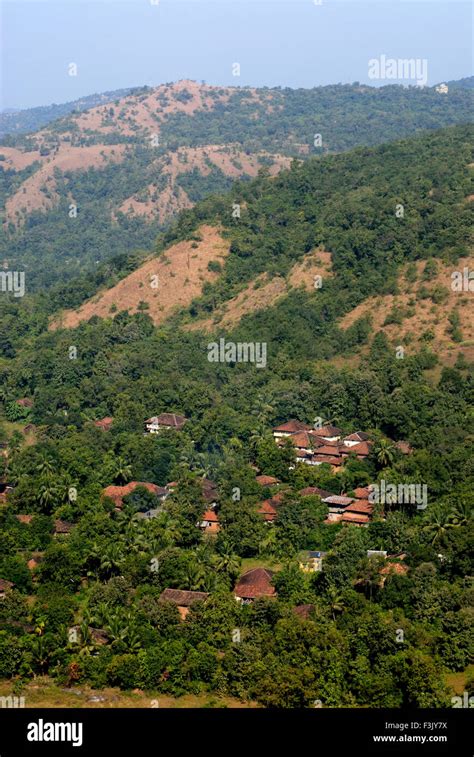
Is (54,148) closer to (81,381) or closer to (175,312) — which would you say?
(175,312)

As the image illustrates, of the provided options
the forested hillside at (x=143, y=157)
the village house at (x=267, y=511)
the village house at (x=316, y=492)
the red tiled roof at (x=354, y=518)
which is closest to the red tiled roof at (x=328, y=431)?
the village house at (x=316, y=492)

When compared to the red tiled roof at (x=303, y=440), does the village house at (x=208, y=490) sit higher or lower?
lower

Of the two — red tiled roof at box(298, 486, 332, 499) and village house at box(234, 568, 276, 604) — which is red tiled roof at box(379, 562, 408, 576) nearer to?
village house at box(234, 568, 276, 604)

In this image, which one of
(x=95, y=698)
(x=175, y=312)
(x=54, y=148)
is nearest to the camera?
(x=95, y=698)

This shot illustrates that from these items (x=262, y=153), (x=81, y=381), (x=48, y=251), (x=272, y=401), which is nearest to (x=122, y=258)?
(x=81, y=381)

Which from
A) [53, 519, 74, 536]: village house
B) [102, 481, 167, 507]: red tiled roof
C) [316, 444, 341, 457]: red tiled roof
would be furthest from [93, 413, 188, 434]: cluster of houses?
[53, 519, 74, 536]: village house

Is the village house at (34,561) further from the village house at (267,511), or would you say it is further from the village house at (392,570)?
the village house at (392,570)

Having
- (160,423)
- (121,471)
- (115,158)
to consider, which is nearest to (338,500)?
(121,471)
